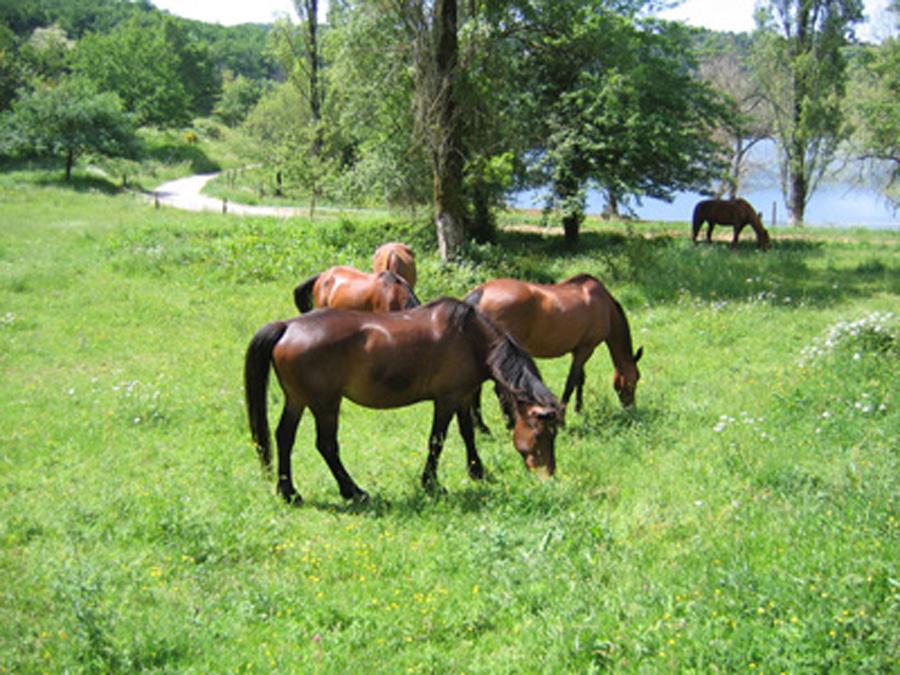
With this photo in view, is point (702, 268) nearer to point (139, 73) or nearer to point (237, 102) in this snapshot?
point (139, 73)

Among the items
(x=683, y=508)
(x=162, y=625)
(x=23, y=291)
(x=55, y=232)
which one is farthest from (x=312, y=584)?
(x=55, y=232)

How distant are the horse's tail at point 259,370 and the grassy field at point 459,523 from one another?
2.12 feet

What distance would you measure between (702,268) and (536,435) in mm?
12490

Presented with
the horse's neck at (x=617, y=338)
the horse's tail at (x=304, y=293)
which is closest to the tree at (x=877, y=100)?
the horse's neck at (x=617, y=338)

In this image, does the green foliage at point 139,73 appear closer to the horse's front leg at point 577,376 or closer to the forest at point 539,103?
the forest at point 539,103

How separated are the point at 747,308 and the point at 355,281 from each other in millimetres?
8134

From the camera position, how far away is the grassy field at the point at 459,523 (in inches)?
168

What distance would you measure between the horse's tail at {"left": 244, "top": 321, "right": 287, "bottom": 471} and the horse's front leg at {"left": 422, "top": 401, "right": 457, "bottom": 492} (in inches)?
64.0

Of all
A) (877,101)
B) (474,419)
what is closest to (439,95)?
(474,419)

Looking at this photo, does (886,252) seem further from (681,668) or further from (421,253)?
(681,668)

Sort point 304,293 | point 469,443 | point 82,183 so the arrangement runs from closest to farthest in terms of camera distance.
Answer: point 469,443 < point 304,293 < point 82,183

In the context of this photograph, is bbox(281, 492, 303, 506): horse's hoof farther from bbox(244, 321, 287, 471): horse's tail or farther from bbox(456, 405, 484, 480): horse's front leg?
bbox(456, 405, 484, 480): horse's front leg

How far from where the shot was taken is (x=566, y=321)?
30.4 feet

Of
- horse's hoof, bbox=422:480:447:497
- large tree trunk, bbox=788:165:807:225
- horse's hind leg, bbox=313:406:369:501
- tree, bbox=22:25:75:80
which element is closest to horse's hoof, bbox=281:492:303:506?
horse's hind leg, bbox=313:406:369:501
